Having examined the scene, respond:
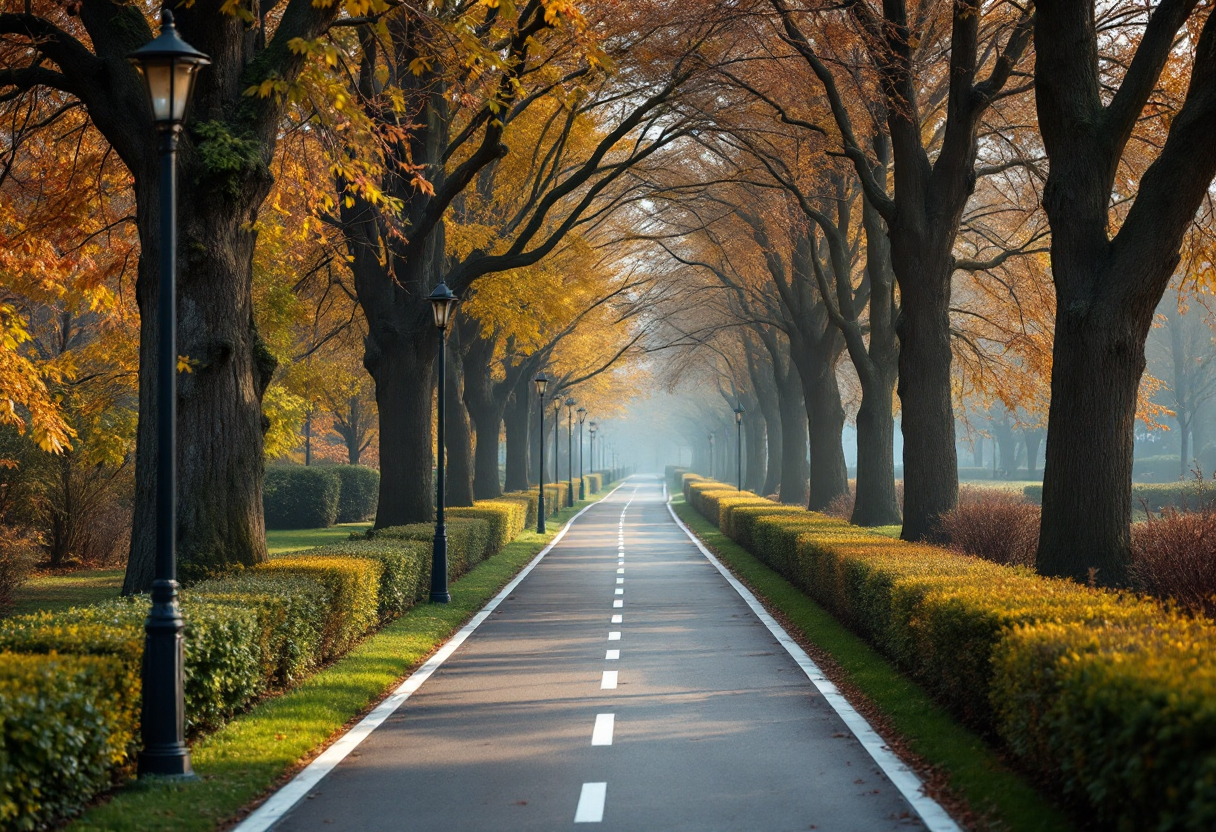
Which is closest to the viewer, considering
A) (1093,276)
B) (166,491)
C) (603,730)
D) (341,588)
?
(166,491)

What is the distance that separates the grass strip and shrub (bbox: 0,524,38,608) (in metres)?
5.62

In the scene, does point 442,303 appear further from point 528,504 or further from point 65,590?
point 528,504

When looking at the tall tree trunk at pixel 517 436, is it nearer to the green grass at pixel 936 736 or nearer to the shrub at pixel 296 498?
the shrub at pixel 296 498

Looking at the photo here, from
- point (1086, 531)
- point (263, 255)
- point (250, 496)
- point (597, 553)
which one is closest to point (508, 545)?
point (597, 553)

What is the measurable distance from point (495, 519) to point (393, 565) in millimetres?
12199

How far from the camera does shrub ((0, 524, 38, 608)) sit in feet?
51.3

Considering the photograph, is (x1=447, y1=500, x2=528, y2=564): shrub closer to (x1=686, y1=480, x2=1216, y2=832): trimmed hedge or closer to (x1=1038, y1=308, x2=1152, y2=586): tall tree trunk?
(x1=1038, y1=308, x2=1152, y2=586): tall tree trunk

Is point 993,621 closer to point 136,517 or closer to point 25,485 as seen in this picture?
point 136,517

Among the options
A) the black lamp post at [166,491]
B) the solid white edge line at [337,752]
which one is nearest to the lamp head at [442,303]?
the solid white edge line at [337,752]

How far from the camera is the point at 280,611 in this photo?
9.52 metres

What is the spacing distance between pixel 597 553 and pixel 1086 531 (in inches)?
665

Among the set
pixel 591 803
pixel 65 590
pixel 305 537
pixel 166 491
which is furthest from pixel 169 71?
pixel 305 537

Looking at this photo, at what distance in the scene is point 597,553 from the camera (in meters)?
27.9

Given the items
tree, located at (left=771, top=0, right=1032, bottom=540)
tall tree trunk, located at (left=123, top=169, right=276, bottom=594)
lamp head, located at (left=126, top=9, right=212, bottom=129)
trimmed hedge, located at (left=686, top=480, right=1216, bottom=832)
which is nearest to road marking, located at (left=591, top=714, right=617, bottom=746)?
trimmed hedge, located at (left=686, top=480, right=1216, bottom=832)
